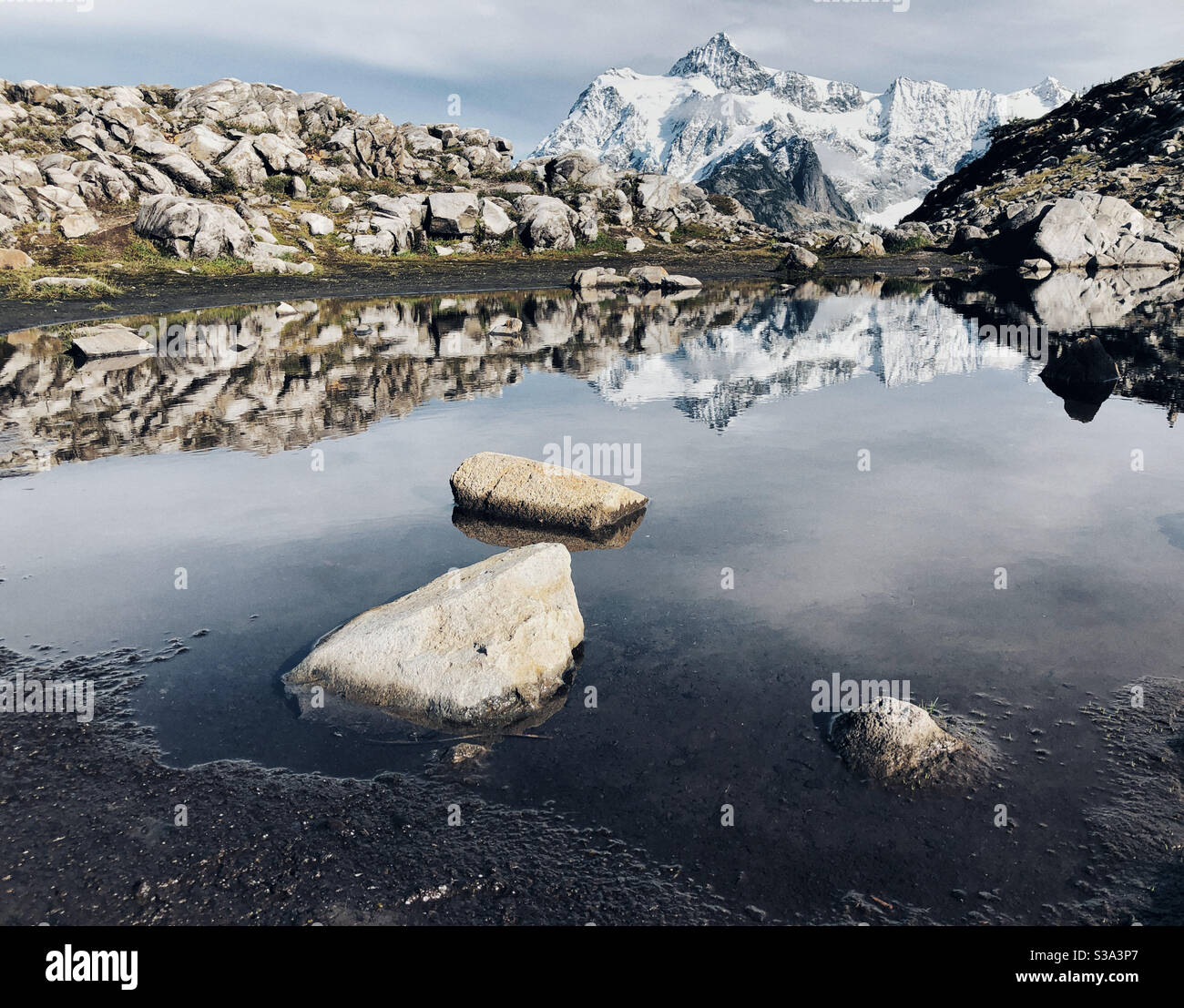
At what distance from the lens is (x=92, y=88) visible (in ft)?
273

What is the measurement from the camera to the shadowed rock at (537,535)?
491 inches

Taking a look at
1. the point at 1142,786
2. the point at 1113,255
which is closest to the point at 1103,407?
the point at 1142,786

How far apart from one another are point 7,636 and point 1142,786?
1202cm

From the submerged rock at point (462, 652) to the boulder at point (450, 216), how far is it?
6782 centimetres

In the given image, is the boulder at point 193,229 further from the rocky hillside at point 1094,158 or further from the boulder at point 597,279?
the rocky hillside at point 1094,158

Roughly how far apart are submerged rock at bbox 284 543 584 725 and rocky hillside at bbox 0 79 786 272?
52356mm

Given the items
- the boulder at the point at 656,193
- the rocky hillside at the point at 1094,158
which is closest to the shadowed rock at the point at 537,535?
the rocky hillside at the point at 1094,158

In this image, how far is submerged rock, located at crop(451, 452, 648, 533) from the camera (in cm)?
1288

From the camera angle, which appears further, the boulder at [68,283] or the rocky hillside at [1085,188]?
the rocky hillside at [1085,188]

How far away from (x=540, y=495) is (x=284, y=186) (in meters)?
69.8

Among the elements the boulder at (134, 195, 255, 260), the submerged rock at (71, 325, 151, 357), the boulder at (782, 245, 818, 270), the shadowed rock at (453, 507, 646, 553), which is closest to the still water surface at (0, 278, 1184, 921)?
the shadowed rock at (453, 507, 646, 553)

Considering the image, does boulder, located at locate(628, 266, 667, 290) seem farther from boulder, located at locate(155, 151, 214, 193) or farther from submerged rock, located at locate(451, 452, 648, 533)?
submerged rock, located at locate(451, 452, 648, 533)
